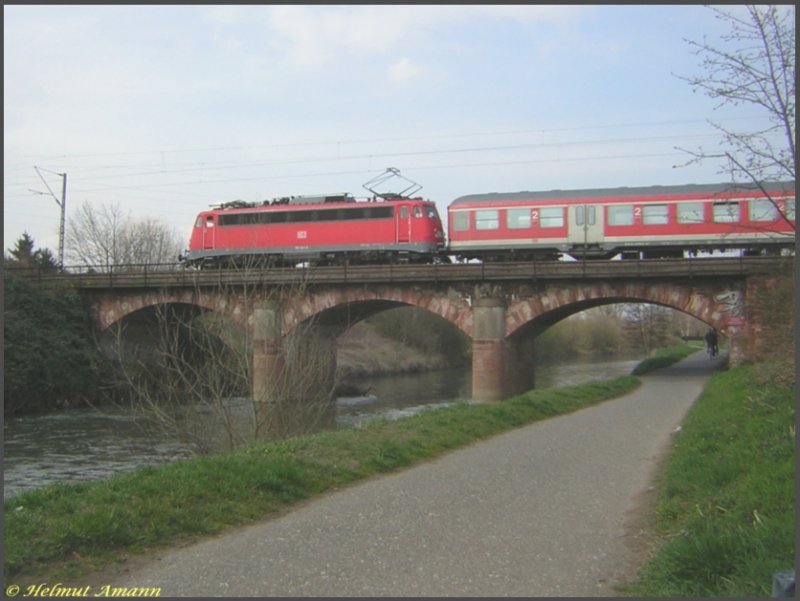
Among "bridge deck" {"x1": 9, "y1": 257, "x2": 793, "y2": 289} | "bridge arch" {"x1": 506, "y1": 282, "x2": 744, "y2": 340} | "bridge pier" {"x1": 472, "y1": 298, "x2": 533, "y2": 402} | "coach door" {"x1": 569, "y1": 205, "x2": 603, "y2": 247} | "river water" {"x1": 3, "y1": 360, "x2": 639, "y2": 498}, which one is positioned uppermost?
"coach door" {"x1": 569, "y1": 205, "x2": 603, "y2": 247}

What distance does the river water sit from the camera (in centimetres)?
1748

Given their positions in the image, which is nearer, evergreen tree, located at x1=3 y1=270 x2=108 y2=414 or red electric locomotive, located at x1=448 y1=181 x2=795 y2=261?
red electric locomotive, located at x1=448 y1=181 x2=795 y2=261

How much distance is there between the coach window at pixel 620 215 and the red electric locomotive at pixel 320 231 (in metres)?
7.44

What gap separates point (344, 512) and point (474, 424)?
7307 mm

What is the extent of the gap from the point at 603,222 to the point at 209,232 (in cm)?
1857

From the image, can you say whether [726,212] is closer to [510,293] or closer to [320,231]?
[510,293]

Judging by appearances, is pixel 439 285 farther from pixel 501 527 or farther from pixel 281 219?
pixel 501 527

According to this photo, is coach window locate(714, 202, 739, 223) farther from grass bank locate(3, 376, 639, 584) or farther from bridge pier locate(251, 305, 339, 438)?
grass bank locate(3, 376, 639, 584)

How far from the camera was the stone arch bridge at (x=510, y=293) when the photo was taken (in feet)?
97.8

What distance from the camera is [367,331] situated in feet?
197

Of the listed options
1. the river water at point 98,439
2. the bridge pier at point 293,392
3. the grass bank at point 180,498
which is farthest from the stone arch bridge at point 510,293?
the grass bank at point 180,498

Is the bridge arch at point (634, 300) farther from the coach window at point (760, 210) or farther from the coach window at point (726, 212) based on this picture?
the coach window at point (760, 210)

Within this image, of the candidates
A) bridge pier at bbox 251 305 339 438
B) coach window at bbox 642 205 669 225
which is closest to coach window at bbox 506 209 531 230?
coach window at bbox 642 205 669 225

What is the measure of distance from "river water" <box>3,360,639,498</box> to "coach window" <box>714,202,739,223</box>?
43.7ft
